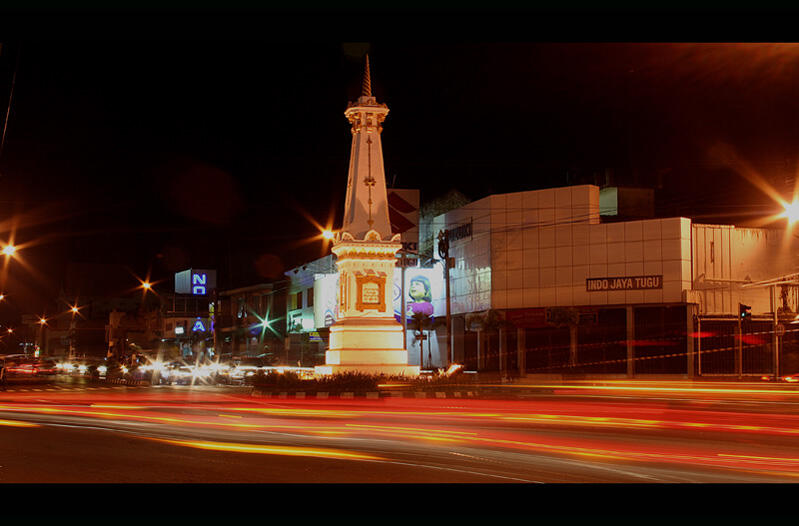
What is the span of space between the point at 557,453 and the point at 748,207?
47.3 metres

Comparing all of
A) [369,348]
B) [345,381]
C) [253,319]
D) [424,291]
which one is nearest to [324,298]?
[424,291]

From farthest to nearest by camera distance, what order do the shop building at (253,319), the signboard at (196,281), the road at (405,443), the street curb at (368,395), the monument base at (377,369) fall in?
the signboard at (196,281), the shop building at (253,319), the monument base at (377,369), the street curb at (368,395), the road at (405,443)

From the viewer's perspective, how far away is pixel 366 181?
33469mm

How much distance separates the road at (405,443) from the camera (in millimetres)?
10438

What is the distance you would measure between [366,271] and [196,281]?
89.0 m

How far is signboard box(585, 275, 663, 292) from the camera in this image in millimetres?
49094

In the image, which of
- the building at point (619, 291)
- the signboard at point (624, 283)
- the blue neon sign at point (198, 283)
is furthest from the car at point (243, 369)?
the blue neon sign at point (198, 283)

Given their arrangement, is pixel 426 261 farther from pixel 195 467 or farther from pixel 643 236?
pixel 195 467

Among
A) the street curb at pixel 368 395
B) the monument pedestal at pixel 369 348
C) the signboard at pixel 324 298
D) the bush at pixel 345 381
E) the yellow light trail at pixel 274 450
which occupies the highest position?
the signboard at pixel 324 298

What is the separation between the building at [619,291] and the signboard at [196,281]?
6896 centimetres

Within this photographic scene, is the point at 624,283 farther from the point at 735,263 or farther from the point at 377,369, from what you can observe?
the point at 377,369

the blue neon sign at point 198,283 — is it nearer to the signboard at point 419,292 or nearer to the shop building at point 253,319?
the shop building at point 253,319

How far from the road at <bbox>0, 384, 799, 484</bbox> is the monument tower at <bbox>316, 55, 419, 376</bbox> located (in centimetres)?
1090

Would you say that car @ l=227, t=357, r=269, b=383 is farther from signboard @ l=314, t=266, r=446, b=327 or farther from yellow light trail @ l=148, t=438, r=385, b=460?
yellow light trail @ l=148, t=438, r=385, b=460
